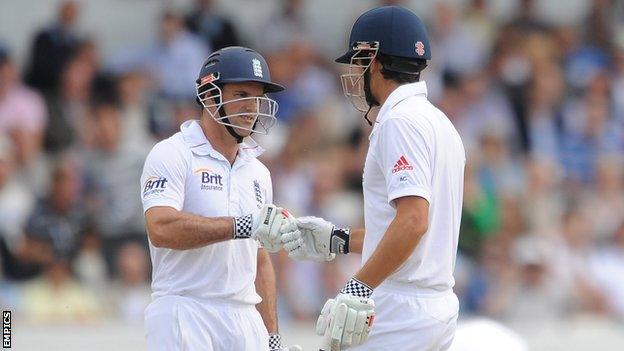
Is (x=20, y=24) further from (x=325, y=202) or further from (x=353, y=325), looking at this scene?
(x=353, y=325)

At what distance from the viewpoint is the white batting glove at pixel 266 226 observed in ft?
17.3

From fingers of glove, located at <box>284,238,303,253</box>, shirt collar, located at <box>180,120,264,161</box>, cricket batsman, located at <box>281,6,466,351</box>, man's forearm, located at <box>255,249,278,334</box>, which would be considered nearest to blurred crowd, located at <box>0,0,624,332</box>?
man's forearm, located at <box>255,249,278,334</box>

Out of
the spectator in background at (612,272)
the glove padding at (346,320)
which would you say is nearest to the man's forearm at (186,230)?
the glove padding at (346,320)

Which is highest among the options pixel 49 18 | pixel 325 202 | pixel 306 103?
pixel 49 18

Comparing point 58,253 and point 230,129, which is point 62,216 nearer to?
point 58,253

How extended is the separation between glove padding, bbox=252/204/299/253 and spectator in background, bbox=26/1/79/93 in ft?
17.9

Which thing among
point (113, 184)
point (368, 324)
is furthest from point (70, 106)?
point (368, 324)

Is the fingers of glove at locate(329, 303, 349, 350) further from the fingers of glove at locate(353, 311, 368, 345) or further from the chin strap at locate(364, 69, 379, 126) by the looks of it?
the chin strap at locate(364, 69, 379, 126)

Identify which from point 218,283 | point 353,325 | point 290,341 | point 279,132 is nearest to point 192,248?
point 218,283

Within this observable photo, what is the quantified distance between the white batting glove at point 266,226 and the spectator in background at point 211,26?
5772 millimetres

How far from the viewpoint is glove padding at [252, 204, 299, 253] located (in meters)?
5.27

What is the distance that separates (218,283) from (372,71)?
112 centimetres

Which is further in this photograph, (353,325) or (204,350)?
(204,350)

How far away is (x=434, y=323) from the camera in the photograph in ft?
16.4
